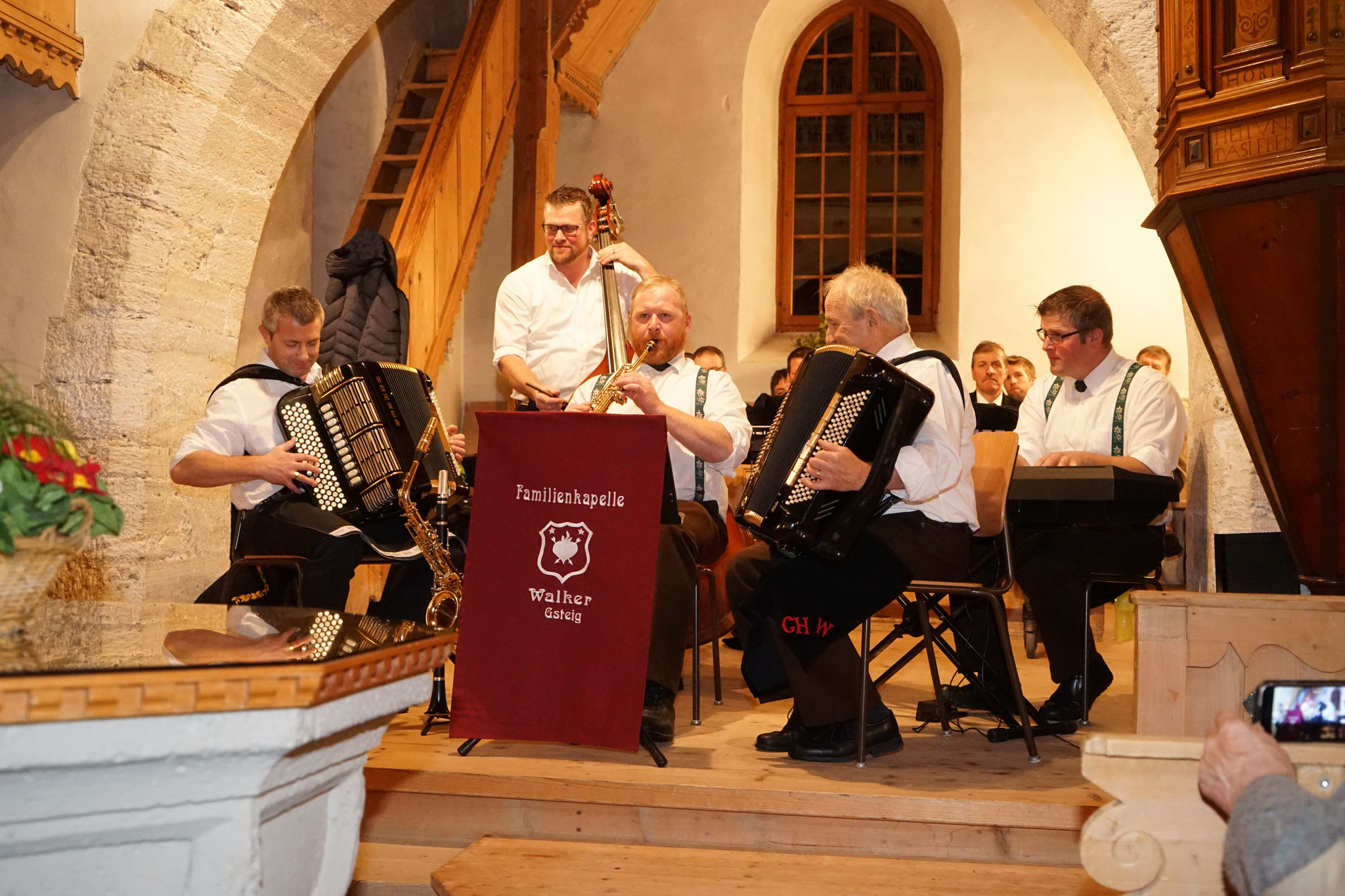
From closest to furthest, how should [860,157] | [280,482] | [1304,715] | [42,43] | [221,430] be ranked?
[1304,715] < [280,482] < [221,430] < [42,43] < [860,157]

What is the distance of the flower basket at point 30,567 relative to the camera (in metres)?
1.56

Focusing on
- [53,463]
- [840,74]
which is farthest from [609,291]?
[840,74]

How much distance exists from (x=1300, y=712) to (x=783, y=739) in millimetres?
1920

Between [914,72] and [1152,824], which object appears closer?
[1152,824]

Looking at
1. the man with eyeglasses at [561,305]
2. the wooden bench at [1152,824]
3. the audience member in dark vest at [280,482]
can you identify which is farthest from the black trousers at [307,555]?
the wooden bench at [1152,824]

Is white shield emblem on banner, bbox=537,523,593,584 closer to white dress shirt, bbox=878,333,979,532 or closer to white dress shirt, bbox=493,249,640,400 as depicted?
white dress shirt, bbox=878,333,979,532

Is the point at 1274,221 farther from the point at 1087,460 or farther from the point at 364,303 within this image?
the point at 364,303

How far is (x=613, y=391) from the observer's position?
3.44 metres

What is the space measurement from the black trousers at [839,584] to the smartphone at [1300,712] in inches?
65.9

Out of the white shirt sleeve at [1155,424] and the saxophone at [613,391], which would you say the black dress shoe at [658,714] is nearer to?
the saxophone at [613,391]

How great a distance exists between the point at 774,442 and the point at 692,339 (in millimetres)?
5946

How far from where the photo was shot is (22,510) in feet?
5.01

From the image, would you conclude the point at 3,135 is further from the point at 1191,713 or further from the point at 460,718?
the point at 1191,713

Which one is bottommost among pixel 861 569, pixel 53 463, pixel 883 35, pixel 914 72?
pixel 861 569
